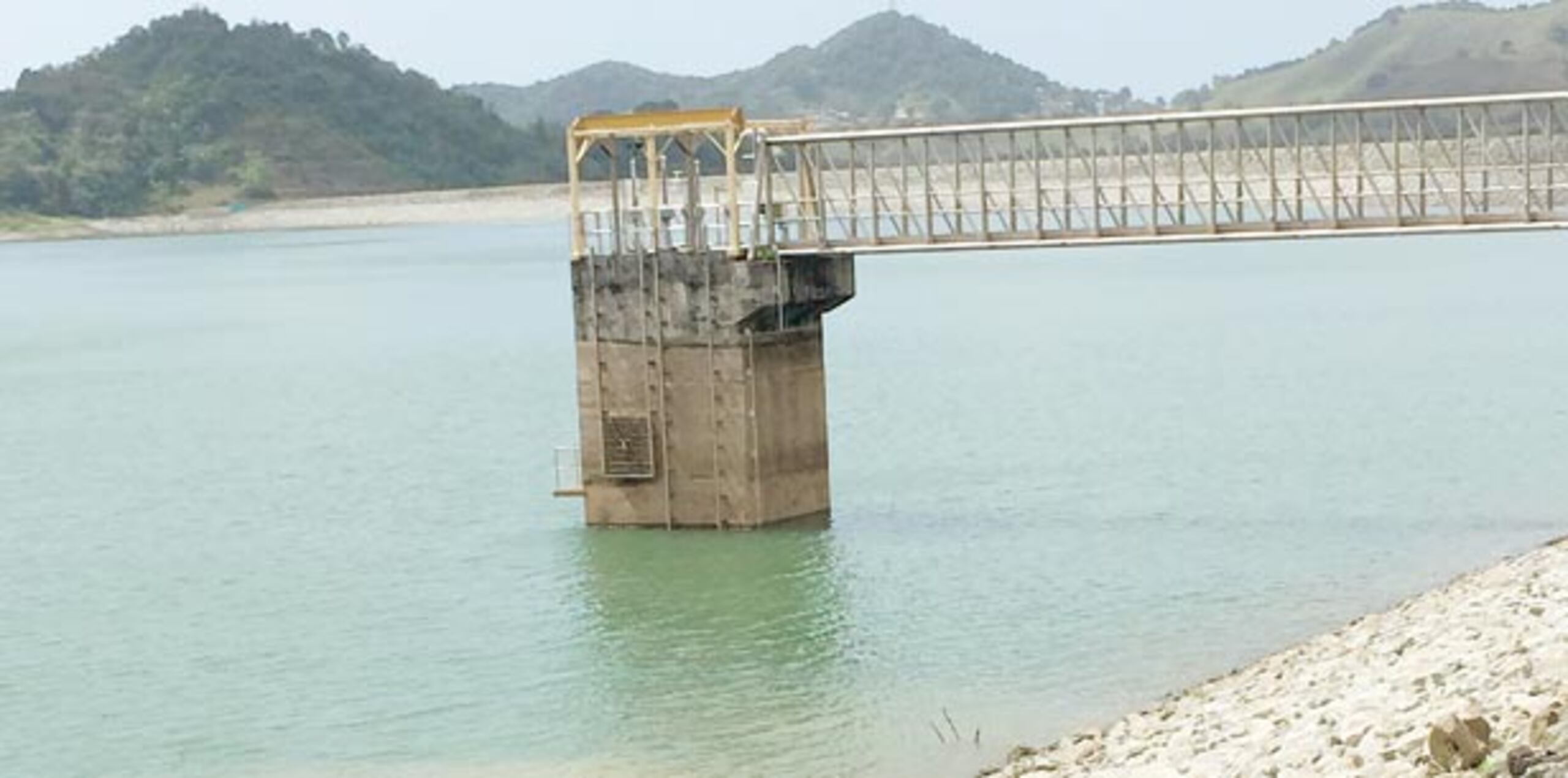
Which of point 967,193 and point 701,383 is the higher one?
point 967,193

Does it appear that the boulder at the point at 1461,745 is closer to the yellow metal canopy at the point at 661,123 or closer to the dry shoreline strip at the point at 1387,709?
the dry shoreline strip at the point at 1387,709

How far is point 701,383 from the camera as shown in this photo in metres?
44.4

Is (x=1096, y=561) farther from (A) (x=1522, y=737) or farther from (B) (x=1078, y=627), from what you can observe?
(A) (x=1522, y=737)

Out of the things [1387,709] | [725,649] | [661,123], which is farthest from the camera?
[661,123]

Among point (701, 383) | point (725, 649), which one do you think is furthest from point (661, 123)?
point (725, 649)

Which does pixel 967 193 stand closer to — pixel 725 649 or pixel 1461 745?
pixel 725 649

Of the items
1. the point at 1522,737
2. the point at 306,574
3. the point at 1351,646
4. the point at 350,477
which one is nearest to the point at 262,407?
the point at 350,477

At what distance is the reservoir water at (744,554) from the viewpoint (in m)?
32.2

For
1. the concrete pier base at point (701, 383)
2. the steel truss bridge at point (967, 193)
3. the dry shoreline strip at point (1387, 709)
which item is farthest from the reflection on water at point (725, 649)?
the steel truss bridge at point (967, 193)

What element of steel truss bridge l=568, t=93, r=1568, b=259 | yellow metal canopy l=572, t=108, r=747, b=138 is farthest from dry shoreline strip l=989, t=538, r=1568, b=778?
yellow metal canopy l=572, t=108, r=747, b=138

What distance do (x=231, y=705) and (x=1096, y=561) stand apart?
13990 mm

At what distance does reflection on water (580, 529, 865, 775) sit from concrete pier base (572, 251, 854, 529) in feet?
2.20

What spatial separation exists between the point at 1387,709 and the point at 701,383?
74.9 ft

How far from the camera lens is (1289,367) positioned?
256 feet
